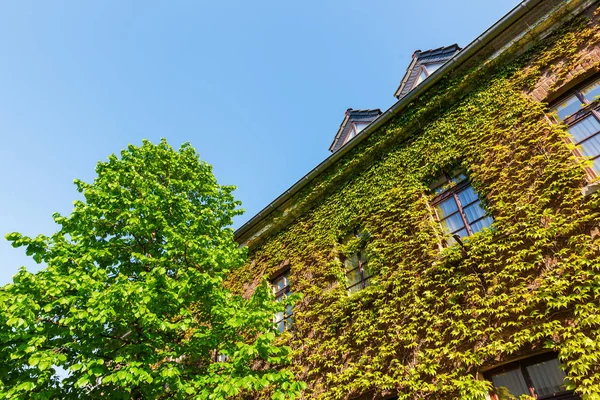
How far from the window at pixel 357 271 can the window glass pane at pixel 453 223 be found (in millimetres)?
1997

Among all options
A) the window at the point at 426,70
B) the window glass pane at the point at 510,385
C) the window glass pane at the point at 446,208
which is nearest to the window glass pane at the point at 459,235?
the window glass pane at the point at 446,208

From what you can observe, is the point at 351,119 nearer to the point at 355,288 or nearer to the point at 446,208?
the point at 446,208

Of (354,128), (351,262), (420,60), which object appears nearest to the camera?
(351,262)

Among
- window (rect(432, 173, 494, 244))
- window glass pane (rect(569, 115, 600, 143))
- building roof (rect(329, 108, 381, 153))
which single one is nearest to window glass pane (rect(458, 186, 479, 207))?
window (rect(432, 173, 494, 244))

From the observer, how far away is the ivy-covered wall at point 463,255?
5.34 metres

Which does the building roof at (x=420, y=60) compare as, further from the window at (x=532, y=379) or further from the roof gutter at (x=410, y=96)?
the window at (x=532, y=379)

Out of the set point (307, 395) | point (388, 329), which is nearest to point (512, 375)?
point (388, 329)

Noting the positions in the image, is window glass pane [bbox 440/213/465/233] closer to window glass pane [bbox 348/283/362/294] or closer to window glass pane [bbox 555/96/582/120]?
window glass pane [bbox 348/283/362/294]

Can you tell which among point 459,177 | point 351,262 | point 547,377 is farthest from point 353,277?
point 547,377

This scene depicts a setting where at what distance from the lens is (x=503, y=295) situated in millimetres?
5688

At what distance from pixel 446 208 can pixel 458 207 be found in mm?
279

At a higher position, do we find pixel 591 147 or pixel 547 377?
pixel 591 147

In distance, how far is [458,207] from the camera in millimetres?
7375

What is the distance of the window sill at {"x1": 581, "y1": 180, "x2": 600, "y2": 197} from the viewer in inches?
214
